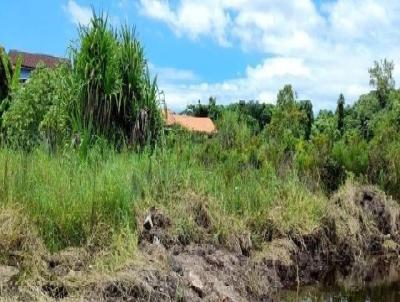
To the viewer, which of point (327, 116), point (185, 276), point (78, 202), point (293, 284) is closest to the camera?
point (185, 276)

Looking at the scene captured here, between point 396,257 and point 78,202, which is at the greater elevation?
point 78,202

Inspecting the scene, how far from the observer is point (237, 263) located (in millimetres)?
7574

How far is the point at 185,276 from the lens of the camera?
6.34m

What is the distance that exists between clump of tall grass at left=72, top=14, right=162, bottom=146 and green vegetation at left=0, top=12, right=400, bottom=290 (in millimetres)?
17

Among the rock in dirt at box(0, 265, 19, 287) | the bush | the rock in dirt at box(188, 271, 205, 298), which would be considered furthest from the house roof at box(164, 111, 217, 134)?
the rock in dirt at box(0, 265, 19, 287)

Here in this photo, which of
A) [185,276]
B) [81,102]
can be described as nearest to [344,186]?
[81,102]

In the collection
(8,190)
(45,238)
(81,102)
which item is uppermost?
(81,102)

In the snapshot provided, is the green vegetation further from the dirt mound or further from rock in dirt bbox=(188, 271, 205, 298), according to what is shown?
rock in dirt bbox=(188, 271, 205, 298)

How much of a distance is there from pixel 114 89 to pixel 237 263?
3648 mm

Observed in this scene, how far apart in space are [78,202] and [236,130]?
21.2 feet

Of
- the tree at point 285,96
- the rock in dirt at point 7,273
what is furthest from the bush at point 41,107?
the tree at point 285,96

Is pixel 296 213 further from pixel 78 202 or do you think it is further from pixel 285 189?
pixel 78 202

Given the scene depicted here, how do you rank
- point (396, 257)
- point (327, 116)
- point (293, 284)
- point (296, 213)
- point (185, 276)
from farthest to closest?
point (327, 116), point (396, 257), point (296, 213), point (293, 284), point (185, 276)

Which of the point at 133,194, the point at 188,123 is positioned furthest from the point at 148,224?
the point at 188,123
